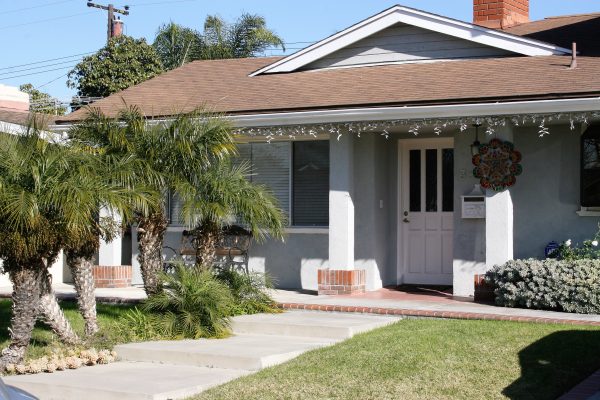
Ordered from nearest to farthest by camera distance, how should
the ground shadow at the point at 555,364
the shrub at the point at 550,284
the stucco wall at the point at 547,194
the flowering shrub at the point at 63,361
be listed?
the ground shadow at the point at 555,364, the flowering shrub at the point at 63,361, the shrub at the point at 550,284, the stucco wall at the point at 547,194

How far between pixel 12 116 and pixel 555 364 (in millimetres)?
12865

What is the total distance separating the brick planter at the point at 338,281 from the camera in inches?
547

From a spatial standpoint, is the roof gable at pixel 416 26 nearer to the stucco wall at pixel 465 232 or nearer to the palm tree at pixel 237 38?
the stucco wall at pixel 465 232

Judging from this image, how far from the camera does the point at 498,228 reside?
12898 millimetres

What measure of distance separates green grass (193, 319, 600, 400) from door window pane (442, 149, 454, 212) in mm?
4951

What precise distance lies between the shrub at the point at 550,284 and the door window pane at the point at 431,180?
282 centimetres

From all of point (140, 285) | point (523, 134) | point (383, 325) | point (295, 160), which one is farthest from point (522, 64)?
point (140, 285)

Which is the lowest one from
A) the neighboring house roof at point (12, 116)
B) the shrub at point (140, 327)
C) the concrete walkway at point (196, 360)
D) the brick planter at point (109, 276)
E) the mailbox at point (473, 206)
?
the concrete walkway at point (196, 360)

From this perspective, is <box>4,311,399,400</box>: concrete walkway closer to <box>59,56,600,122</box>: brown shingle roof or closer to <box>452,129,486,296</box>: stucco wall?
<box>452,129,486,296</box>: stucco wall

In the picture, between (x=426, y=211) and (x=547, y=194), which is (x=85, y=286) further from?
(x=547, y=194)

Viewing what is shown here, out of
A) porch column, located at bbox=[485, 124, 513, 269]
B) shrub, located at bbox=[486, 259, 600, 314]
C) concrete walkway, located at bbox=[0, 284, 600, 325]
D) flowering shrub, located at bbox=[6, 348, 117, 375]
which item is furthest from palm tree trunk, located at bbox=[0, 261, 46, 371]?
porch column, located at bbox=[485, 124, 513, 269]

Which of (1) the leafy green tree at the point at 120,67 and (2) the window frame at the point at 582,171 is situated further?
(1) the leafy green tree at the point at 120,67

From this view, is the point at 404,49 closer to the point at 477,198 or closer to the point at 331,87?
the point at 331,87

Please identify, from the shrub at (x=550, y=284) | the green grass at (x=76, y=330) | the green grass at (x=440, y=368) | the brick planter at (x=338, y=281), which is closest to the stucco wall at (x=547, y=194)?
the shrub at (x=550, y=284)
